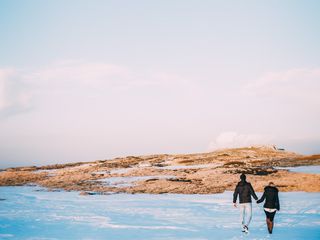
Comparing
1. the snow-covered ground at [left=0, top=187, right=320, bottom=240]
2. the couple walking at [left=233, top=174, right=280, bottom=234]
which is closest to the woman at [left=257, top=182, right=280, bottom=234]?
the couple walking at [left=233, top=174, right=280, bottom=234]

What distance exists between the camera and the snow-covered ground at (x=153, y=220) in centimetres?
1552

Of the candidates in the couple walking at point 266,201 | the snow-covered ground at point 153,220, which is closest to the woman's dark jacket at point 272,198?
the couple walking at point 266,201

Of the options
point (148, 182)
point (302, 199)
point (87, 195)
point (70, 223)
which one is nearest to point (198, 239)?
point (70, 223)

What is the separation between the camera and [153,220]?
19.4 meters

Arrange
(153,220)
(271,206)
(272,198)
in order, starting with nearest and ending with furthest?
(271,206) → (272,198) → (153,220)

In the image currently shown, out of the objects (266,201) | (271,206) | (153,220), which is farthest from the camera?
(153,220)

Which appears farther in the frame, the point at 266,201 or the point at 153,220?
the point at 153,220

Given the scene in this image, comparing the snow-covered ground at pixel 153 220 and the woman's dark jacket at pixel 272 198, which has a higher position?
the woman's dark jacket at pixel 272 198

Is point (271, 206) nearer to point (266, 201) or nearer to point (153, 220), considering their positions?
point (266, 201)

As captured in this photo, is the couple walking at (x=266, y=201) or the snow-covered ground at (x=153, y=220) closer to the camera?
the couple walking at (x=266, y=201)

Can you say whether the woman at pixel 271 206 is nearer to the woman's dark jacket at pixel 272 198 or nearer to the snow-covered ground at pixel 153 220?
the woman's dark jacket at pixel 272 198

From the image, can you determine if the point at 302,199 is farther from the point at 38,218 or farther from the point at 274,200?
the point at 38,218

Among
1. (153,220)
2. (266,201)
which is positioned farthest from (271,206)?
(153,220)

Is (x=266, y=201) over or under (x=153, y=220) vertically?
over
